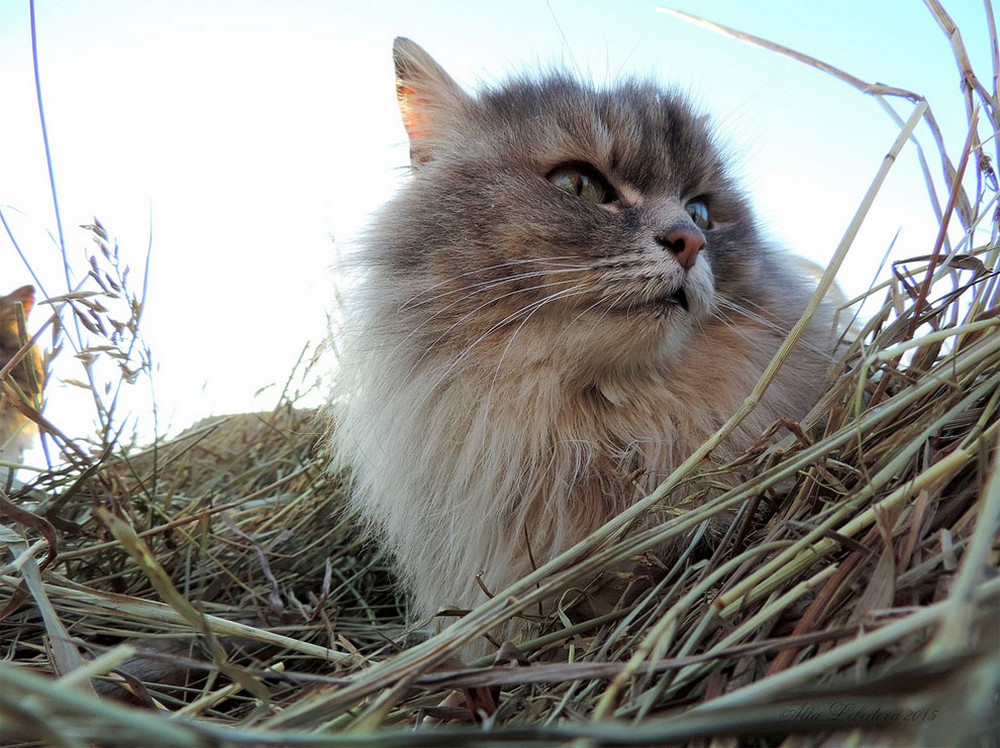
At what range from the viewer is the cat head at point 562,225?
1.58 meters

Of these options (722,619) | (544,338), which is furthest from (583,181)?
(722,619)

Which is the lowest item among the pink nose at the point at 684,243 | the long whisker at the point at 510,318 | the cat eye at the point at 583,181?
the long whisker at the point at 510,318

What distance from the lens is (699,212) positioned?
2.04 metres

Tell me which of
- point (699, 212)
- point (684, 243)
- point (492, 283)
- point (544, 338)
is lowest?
point (544, 338)

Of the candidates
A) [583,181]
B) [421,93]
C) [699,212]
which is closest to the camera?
[583,181]

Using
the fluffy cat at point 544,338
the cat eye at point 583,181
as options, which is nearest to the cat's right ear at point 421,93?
the fluffy cat at point 544,338

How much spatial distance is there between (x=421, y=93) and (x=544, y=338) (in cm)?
110

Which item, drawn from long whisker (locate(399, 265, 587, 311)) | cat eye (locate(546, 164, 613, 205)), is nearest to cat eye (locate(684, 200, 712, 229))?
cat eye (locate(546, 164, 613, 205))

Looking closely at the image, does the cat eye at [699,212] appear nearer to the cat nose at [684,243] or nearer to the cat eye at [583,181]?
the cat eye at [583,181]

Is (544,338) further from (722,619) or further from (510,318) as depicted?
(722,619)

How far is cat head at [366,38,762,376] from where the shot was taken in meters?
1.58

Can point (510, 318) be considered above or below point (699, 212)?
below

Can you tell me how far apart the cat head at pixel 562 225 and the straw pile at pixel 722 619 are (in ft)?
1.34

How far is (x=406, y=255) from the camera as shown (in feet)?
6.01
